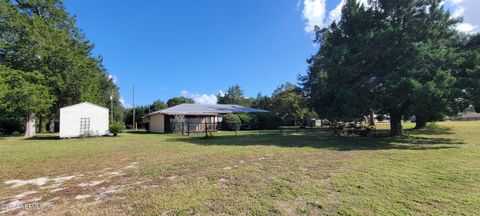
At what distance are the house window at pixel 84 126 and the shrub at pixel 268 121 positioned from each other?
16.7 m

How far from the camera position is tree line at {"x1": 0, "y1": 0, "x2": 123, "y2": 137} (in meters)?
20.4

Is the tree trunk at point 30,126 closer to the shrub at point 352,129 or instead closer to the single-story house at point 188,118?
the single-story house at point 188,118

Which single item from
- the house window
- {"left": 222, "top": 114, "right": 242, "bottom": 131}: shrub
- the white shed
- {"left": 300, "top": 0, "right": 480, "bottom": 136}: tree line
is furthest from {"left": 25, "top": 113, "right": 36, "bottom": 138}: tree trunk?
{"left": 300, "top": 0, "right": 480, "bottom": 136}: tree line

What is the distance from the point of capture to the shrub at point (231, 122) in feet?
93.1

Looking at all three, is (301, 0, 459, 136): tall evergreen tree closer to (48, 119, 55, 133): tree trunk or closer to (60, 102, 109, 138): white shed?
(60, 102, 109, 138): white shed

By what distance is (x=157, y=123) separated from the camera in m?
28.8

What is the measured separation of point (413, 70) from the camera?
12.7 m

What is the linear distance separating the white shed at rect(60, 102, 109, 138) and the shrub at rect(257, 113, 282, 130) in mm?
15570

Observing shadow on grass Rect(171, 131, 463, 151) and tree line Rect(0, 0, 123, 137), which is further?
tree line Rect(0, 0, 123, 137)

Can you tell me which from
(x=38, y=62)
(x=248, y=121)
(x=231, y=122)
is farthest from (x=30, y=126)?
(x=248, y=121)

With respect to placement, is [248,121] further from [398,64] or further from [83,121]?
[398,64]

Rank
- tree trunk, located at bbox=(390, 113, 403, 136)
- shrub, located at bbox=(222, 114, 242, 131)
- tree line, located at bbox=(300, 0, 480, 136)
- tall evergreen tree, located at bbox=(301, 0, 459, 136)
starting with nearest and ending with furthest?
tree line, located at bbox=(300, 0, 480, 136), tall evergreen tree, located at bbox=(301, 0, 459, 136), tree trunk, located at bbox=(390, 113, 403, 136), shrub, located at bbox=(222, 114, 242, 131)

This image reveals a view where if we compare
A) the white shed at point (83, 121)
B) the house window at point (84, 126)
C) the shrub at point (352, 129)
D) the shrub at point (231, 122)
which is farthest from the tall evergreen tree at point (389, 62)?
the house window at point (84, 126)

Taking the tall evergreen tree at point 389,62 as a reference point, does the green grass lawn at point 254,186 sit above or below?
below
